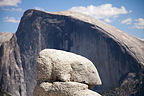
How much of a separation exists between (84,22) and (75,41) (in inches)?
364

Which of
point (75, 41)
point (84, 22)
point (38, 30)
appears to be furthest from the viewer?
point (38, 30)

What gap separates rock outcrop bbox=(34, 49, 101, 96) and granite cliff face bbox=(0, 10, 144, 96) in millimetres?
55566

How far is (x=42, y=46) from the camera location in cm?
8831

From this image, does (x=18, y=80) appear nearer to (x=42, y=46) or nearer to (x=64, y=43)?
(x=42, y=46)

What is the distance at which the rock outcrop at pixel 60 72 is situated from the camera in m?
9.32

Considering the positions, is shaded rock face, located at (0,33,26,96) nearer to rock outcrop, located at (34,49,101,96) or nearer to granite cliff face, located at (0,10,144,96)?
granite cliff face, located at (0,10,144,96)

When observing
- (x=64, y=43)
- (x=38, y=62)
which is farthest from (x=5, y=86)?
(x=38, y=62)

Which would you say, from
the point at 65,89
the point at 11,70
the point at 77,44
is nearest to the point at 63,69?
the point at 65,89

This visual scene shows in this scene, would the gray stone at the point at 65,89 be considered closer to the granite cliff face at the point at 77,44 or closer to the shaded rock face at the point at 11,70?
the granite cliff face at the point at 77,44

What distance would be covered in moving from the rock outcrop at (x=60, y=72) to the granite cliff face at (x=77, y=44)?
55.6 meters

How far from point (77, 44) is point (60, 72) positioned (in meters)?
73.2

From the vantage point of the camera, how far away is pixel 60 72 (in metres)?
9.40

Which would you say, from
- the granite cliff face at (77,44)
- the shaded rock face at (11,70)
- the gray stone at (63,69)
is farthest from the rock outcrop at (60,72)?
the shaded rock face at (11,70)

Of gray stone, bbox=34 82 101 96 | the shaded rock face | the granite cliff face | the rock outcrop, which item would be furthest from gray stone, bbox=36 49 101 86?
the shaded rock face
